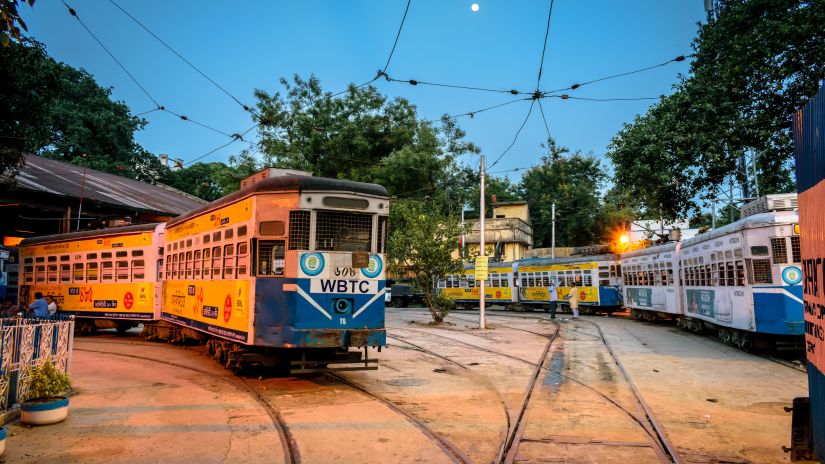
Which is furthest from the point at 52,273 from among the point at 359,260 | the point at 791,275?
the point at 791,275

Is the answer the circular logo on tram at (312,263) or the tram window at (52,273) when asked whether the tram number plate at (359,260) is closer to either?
the circular logo on tram at (312,263)

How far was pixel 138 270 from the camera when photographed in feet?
51.8

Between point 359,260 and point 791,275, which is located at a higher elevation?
point 359,260

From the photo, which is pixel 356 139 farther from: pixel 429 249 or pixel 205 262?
pixel 205 262

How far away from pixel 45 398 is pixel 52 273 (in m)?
13.9

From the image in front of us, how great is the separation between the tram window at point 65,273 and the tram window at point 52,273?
474 millimetres

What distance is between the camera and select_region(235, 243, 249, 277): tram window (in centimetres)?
960

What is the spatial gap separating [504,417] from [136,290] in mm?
11975

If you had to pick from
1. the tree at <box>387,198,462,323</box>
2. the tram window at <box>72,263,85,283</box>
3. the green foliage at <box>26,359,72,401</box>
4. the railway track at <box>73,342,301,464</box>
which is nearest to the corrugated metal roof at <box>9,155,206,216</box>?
the tram window at <box>72,263,85,283</box>

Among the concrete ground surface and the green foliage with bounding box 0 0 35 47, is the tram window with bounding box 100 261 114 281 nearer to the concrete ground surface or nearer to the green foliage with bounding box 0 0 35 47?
the concrete ground surface

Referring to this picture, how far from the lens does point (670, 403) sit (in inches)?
332

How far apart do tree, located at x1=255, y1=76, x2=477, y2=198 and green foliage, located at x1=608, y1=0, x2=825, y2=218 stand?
13455 mm

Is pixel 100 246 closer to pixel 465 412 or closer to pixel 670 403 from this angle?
pixel 465 412

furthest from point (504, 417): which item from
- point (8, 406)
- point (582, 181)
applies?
point (582, 181)
